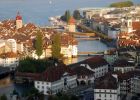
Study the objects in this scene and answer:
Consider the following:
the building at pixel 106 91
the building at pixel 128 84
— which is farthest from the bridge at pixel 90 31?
the building at pixel 106 91

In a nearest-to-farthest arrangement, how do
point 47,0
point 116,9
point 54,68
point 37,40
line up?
point 54,68, point 37,40, point 116,9, point 47,0

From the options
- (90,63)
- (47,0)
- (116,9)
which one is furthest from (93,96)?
(47,0)

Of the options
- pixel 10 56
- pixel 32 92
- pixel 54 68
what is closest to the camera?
pixel 32 92

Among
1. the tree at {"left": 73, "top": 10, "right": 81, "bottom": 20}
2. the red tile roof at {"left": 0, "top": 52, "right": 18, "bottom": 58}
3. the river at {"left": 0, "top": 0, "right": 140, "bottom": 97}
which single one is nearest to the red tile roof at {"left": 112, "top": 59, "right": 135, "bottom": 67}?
the river at {"left": 0, "top": 0, "right": 140, "bottom": 97}

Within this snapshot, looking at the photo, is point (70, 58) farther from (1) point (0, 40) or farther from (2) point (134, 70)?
(2) point (134, 70)

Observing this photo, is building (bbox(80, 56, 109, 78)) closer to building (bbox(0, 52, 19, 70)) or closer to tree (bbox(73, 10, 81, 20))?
building (bbox(0, 52, 19, 70))

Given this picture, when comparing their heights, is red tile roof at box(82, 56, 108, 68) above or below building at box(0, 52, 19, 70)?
above
